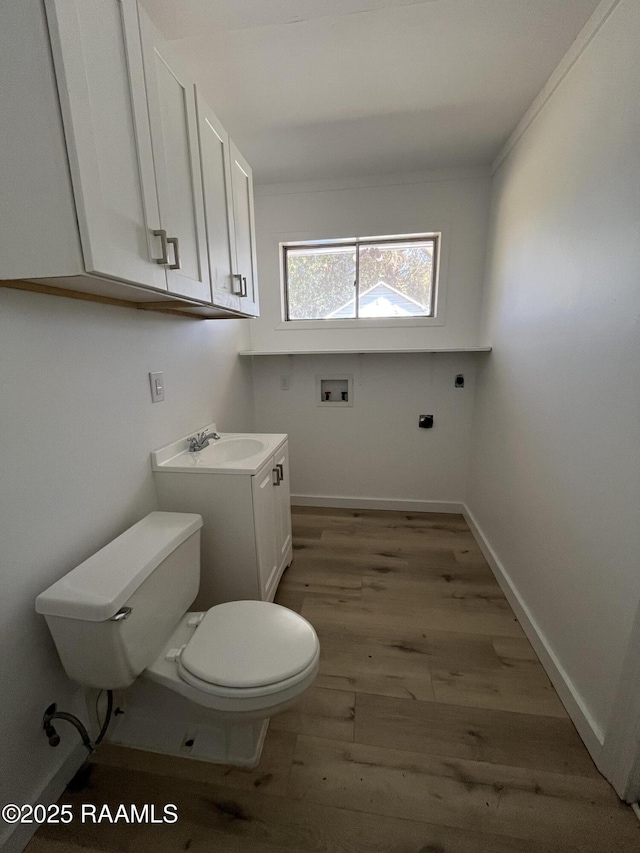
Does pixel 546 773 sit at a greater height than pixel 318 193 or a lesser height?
lesser

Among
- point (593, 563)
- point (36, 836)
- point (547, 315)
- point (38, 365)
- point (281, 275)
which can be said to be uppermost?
point (281, 275)

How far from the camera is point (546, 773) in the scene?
1092mm

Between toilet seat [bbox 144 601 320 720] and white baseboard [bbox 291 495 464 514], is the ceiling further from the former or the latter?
white baseboard [bbox 291 495 464 514]

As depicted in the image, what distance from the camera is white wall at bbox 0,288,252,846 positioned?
3.01 ft

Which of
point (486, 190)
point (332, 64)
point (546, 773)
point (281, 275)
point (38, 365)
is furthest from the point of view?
point (281, 275)

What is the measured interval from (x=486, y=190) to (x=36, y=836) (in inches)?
140

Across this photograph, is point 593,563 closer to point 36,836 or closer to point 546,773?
point 546,773

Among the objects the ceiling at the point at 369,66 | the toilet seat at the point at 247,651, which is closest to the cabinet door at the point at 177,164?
the ceiling at the point at 369,66

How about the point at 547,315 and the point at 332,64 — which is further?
the point at 547,315

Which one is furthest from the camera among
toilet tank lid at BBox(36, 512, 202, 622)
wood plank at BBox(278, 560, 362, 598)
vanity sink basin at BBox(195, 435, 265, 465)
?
wood plank at BBox(278, 560, 362, 598)

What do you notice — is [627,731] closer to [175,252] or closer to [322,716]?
[322,716]

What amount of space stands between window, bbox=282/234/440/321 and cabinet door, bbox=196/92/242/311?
1.09 metres

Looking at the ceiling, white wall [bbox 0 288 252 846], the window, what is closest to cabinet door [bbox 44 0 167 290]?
white wall [bbox 0 288 252 846]

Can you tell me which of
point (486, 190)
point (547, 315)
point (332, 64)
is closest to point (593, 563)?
point (547, 315)
